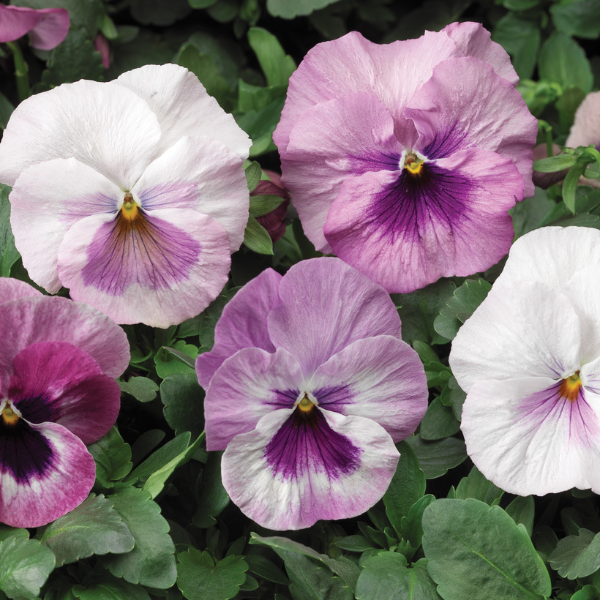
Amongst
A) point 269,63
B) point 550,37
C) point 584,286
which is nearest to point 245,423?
point 584,286

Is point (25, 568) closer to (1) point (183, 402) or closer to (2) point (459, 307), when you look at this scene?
(1) point (183, 402)

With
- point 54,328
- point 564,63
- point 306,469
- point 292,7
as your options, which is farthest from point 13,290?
point 564,63

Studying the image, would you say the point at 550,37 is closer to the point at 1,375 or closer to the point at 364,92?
the point at 364,92

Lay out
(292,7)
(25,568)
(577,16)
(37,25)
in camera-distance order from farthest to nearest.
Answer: (577,16), (292,7), (37,25), (25,568)

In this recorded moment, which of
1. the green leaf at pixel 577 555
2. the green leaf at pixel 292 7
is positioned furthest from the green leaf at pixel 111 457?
the green leaf at pixel 292 7

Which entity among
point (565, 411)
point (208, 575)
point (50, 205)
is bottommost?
point (208, 575)

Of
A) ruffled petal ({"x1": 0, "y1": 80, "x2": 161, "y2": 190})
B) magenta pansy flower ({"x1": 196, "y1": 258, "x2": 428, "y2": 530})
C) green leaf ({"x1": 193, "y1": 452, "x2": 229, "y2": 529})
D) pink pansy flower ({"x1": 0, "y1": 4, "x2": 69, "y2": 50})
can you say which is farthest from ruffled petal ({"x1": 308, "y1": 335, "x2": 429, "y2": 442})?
pink pansy flower ({"x1": 0, "y1": 4, "x2": 69, "y2": 50})

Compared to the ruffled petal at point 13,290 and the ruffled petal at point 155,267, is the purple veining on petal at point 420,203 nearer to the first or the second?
the ruffled petal at point 155,267
